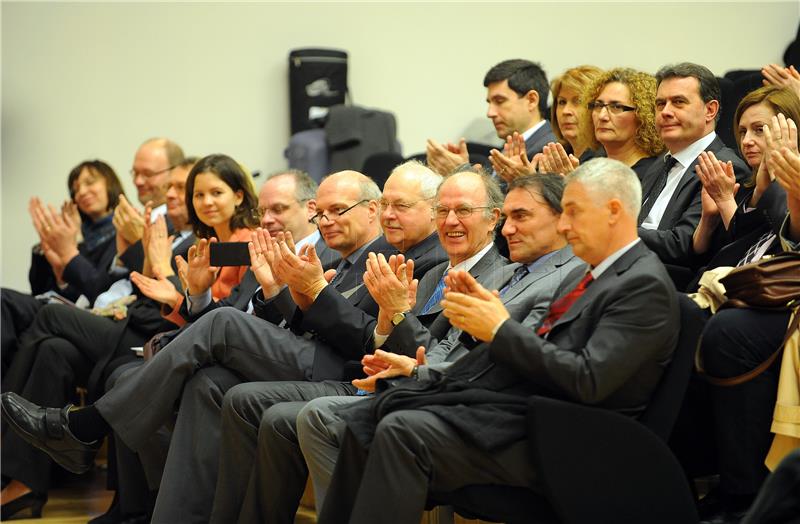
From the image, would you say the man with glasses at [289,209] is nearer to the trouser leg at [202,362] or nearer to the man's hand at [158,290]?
the man's hand at [158,290]

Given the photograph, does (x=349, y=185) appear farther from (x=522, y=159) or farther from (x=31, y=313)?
(x=31, y=313)

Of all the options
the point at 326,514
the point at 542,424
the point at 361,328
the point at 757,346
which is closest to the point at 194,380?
the point at 361,328

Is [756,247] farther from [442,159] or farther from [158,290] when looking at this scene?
[158,290]

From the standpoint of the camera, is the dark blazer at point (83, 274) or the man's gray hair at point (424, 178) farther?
the dark blazer at point (83, 274)

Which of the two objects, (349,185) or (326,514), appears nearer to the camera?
(326,514)

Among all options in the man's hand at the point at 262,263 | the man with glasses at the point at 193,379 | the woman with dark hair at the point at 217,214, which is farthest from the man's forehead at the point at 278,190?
the man with glasses at the point at 193,379

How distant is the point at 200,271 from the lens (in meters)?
4.17

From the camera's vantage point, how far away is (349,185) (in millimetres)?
3990

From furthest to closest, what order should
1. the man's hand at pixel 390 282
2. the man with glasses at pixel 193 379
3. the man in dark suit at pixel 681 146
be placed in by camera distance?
the man in dark suit at pixel 681 146
the man with glasses at pixel 193 379
the man's hand at pixel 390 282

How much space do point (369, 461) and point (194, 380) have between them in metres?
1.03

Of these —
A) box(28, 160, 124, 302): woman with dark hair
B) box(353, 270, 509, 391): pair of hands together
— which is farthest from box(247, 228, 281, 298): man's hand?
box(28, 160, 124, 302): woman with dark hair

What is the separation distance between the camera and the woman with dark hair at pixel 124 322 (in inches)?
172

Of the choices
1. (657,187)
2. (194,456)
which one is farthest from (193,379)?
(657,187)

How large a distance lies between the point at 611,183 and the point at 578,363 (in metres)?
0.45
